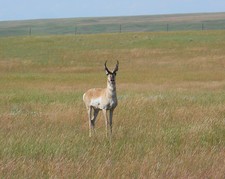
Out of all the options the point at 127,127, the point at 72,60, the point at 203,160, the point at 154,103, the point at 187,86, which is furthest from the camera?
the point at 72,60

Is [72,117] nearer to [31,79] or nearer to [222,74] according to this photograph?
[31,79]

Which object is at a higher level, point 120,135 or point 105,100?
point 105,100

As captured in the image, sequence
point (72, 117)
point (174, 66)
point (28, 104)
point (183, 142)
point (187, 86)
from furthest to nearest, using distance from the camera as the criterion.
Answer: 1. point (174, 66)
2. point (187, 86)
3. point (28, 104)
4. point (72, 117)
5. point (183, 142)

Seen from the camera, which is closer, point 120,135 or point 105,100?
point 120,135

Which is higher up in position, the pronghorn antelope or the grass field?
the pronghorn antelope

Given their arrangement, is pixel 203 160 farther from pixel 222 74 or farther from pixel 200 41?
pixel 200 41

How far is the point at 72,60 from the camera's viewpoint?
→ 47125mm

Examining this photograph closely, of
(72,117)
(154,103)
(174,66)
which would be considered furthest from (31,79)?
(72,117)

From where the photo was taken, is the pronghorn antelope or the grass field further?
the pronghorn antelope

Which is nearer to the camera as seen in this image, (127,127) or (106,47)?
(127,127)

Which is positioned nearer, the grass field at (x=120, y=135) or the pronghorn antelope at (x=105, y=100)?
the grass field at (x=120, y=135)

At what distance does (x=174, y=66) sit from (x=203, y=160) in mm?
33474

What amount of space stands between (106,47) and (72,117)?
4409cm

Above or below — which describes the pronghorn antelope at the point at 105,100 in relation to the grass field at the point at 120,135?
above
